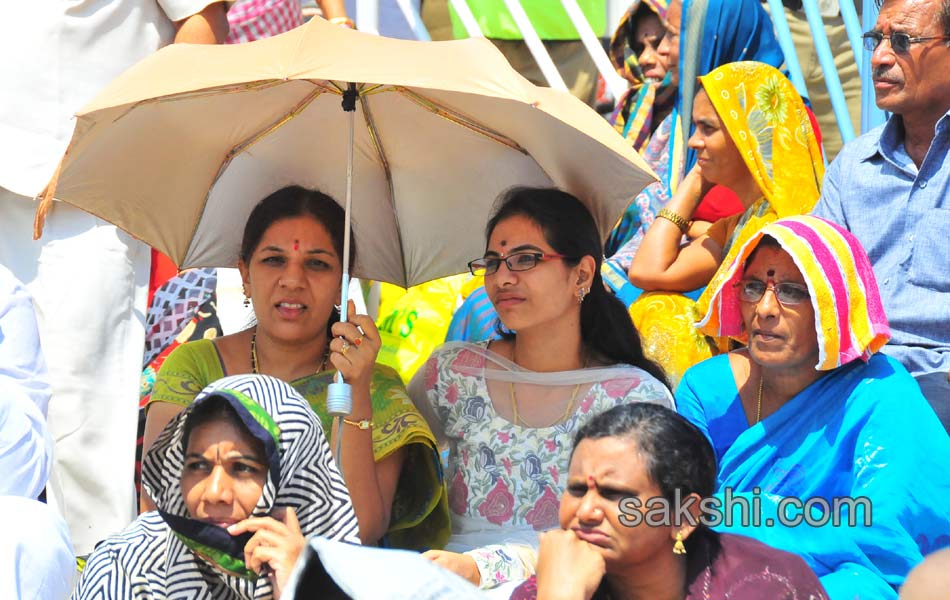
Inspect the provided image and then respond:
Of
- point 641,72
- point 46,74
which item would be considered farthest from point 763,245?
point 641,72

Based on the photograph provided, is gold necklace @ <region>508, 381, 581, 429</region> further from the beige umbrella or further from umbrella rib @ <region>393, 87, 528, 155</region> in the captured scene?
umbrella rib @ <region>393, 87, 528, 155</region>

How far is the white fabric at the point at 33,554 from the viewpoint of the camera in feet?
10.6

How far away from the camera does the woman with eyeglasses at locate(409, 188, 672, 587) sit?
13.2 feet

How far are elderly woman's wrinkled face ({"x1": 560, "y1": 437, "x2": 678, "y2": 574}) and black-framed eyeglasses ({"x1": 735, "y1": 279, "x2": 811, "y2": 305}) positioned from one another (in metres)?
0.99

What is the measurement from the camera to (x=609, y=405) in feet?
13.3

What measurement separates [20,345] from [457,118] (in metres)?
1.39

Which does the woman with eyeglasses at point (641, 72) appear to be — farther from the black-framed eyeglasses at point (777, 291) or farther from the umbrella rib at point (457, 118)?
the black-framed eyeglasses at point (777, 291)

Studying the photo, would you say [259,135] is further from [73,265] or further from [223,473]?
[223,473]

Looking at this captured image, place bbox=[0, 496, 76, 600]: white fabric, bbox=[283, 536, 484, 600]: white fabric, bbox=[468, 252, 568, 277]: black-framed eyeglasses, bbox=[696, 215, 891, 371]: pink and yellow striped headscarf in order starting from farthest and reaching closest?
bbox=[468, 252, 568, 277]: black-framed eyeglasses → bbox=[696, 215, 891, 371]: pink and yellow striped headscarf → bbox=[0, 496, 76, 600]: white fabric → bbox=[283, 536, 484, 600]: white fabric

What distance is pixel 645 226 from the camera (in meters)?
5.60

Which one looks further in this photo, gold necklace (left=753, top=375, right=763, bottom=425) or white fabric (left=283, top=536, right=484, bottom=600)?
gold necklace (left=753, top=375, right=763, bottom=425)

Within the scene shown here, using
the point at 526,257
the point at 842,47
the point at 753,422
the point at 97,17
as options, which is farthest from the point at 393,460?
the point at 842,47

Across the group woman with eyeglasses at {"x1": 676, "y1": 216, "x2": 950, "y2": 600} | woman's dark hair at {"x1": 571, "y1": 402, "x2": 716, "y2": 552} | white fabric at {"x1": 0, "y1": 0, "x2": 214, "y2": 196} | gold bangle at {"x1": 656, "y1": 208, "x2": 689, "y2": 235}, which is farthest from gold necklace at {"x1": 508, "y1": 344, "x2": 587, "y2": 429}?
white fabric at {"x1": 0, "y1": 0, "x2": 214, "y2": 196}

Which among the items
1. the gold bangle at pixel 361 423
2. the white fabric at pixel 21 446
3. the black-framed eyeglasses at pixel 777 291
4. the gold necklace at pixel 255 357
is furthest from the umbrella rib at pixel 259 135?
the black-framed eyeglasses at pixel 777 291
